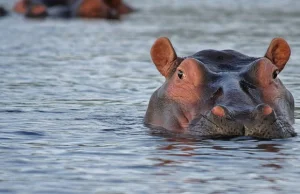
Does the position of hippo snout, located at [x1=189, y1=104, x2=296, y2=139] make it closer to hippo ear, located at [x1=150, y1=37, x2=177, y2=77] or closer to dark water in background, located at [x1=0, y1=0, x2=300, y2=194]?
dark water in background, located at [x1=0, y1=0, x2=300, y2=194]

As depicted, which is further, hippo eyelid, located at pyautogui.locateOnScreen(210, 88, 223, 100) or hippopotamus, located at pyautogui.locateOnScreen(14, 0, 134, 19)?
hippopotamus, located at pyautogui.locateOnScreen(14, 0, 134, 19)

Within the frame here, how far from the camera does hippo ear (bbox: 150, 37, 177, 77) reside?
10.7m

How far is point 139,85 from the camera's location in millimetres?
14477

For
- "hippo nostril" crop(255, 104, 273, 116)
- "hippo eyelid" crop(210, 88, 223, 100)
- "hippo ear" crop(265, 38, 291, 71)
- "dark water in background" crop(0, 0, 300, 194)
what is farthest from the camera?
"hippo ear" crop(265, 38, 291, 71)

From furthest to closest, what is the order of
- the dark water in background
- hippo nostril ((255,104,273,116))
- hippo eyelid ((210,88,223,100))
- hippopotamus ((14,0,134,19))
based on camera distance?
1. hippopotamus ((14,0,134,19))
2. hippo eyelid ((210,88,223,100))
3. hippo nostril ((255,104,273,116))
4. the dark water in background

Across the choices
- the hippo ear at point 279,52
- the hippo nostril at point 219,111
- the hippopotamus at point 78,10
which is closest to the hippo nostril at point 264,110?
the hippo nostril at point 219,111

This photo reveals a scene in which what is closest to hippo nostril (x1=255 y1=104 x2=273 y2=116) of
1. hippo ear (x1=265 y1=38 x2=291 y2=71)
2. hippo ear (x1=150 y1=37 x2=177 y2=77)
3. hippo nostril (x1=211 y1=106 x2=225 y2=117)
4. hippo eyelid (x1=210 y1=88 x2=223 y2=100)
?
hippo nostril (x1=211 y1=106 x2=225 y2=117)

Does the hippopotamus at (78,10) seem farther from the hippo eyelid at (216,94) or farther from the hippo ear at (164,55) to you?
the hippo eyelid at (216,94)

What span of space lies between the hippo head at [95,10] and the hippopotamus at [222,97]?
782 inches

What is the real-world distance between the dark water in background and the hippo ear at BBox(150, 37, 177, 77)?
26.0 inches

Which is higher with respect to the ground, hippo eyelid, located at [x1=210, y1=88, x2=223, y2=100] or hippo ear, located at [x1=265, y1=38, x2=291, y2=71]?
hippo ear, located at [x1=265, y1=38, x2=291, y2=71]

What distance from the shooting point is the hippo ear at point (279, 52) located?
34.4 ft

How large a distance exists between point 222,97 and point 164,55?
1468mm

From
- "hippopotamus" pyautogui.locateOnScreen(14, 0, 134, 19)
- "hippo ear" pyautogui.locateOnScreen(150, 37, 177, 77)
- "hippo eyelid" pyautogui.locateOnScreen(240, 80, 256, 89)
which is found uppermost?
"hippo ear" pyautogui.locateOnScreen(150, 37, 177, 77)
